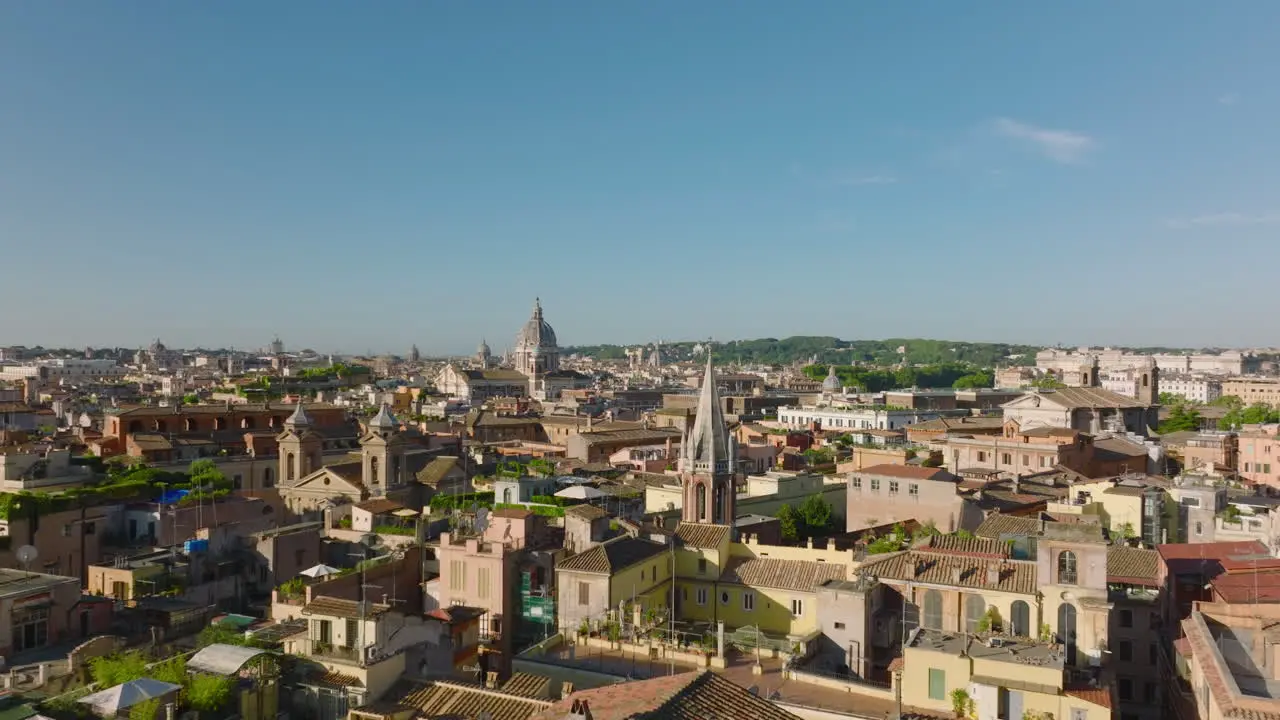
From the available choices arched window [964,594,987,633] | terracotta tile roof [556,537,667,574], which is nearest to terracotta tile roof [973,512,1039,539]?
arched window [964,594,987,633]

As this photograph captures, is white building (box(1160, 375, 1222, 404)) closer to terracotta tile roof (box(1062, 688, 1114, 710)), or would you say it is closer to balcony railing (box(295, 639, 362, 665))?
terracotta tile roof (box(1062, 688, 1114, 710))

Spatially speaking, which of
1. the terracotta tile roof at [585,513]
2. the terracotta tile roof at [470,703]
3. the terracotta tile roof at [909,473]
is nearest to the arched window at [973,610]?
the terracotta tile roof at [585,513]

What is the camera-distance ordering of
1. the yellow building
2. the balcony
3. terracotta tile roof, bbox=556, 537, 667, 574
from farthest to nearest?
terracotta tile roof, bbox=556, 537, 667, 574 < the yellow building < the balcony

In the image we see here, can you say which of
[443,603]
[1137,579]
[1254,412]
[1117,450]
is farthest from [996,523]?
[1254,412]

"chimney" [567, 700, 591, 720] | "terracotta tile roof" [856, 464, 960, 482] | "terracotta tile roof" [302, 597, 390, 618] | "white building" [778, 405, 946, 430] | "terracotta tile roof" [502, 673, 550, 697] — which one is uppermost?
"chimney" [567, 700, 591, 720]

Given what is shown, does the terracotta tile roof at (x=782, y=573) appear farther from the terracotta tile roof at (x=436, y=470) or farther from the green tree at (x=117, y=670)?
the terracotta tile roof at (x=436, y=470)

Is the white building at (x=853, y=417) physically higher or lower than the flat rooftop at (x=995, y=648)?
lower
